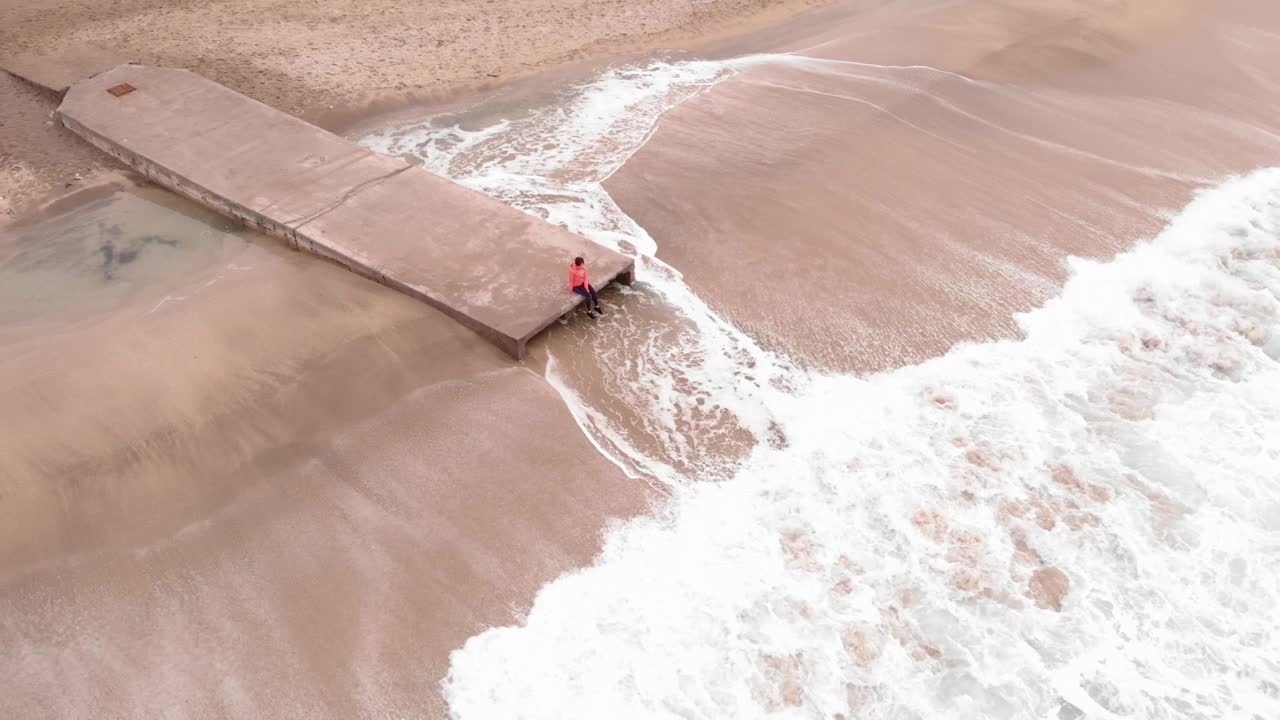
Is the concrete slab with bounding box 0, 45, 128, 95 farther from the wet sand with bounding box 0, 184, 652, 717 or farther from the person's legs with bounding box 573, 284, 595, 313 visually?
the person's legs with bounding box 573, 284, 595, 313

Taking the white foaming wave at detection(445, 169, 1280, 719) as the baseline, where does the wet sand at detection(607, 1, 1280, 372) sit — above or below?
above

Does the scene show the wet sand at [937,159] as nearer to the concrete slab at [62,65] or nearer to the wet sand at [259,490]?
the wet sand at [259,490]

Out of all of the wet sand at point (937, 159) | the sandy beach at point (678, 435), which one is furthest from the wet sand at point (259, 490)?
the wet sand at point (937, 159)

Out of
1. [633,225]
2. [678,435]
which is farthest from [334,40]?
[678,435]

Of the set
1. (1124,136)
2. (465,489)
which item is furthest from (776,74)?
(465,489)

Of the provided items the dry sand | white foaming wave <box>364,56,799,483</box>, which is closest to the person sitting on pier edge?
white foaming wave <box>364,56,799,483</box>

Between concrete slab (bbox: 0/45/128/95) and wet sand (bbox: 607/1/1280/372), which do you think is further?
concrete slab (bbox: 0/45/128/95)

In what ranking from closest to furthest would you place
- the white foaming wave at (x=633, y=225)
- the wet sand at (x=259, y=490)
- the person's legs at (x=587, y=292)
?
the wet sand at (x=259, y=490) → the white foaming wave at (x=633, y=225) → the person's legs at (x=587, y=292)
